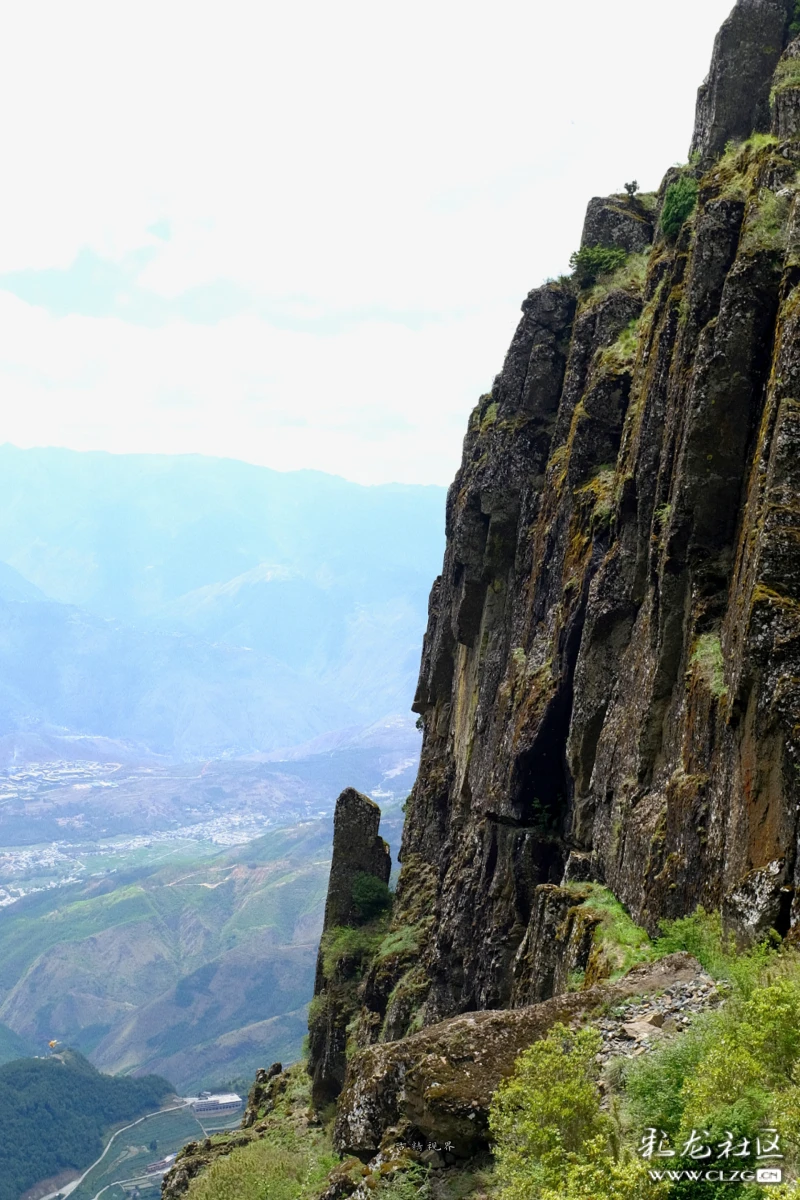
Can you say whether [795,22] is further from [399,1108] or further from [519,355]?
[399,1108]

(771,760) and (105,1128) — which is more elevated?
(771,760)

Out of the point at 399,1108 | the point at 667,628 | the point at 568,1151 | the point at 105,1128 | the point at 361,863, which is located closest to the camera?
the point at 568,1151

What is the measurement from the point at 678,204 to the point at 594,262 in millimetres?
7359

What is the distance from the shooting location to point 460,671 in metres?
42.9

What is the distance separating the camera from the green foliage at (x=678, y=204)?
1063 inches

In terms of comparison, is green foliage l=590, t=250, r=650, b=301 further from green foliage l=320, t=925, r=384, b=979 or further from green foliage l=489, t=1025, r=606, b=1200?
green foliage l=320, t=925, r=384, b=979

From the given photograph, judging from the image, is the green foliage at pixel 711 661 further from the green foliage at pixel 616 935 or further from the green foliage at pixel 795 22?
the green foliage at pixel 795 22

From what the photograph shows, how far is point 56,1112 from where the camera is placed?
485 ft

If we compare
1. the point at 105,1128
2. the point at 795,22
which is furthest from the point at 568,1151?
the point at 105,1128

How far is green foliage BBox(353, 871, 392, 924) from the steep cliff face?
673 cm

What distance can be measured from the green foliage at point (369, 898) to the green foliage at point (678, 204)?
1227 inches

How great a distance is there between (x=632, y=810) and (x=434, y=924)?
1781 centimetres

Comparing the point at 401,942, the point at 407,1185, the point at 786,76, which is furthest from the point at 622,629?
the point at 401,942

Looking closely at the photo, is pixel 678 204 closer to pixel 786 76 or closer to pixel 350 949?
pixel 786 76
